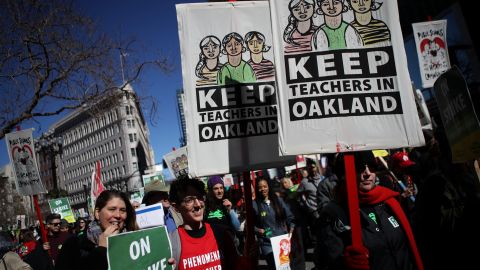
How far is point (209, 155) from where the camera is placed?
133 inches

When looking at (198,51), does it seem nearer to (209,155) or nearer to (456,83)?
(209,155)

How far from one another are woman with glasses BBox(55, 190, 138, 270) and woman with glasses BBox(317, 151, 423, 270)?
4.94ft

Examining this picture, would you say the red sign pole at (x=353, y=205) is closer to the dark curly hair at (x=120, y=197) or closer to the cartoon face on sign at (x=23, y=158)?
the dark curly hair at (x=120, y=197)

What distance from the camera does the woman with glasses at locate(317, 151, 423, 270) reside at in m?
2.68

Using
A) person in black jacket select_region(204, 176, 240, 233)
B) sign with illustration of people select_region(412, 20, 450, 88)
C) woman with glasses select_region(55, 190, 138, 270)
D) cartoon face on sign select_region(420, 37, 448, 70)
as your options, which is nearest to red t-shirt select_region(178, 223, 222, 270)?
woman with glasses select_region(55, 190, 138, 270)

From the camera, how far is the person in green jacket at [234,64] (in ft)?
11.4

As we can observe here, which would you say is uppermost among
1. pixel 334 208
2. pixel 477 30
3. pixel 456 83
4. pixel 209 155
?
pixel 477 30

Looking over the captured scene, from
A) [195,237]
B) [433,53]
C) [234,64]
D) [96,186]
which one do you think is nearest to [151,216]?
[195,237]

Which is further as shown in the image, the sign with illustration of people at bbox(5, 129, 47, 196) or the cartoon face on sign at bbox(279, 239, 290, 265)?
the sign with illustration of people at bbox(5, 129, 47, 196)

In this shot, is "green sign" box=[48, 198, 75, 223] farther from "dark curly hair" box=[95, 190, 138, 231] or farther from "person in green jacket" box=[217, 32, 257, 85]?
"person in green jacket" box=[217, 32, 257, 85]

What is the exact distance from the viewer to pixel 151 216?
16.2ft

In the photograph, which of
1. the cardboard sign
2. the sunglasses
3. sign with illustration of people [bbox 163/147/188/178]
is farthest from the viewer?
sign with illustration of people [bbox 163/147/188/178]

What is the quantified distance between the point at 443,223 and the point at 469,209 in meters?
0.19

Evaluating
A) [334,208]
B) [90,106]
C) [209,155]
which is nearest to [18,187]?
[90,106]
